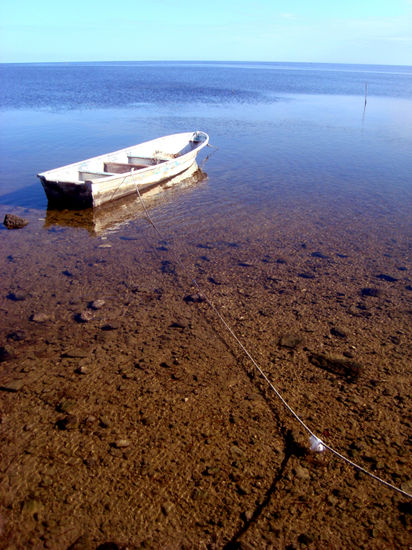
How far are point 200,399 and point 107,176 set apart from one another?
27.8 ft

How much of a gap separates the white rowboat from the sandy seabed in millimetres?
2706

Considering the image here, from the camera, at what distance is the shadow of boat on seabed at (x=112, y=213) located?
10539 millimetres

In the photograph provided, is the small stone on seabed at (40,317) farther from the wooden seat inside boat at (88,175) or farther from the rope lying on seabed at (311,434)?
the wooden seat inside boat at (88,175)

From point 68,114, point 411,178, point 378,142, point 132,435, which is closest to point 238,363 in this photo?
point 132,435

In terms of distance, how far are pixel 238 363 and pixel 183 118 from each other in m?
24.1

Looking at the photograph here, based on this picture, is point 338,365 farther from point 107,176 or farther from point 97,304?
point 107,176

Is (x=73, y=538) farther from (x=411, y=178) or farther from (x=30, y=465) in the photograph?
(x=411, y=178)

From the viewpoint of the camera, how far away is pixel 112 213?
11.5 meters

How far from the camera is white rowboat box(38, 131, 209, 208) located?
10820 mm

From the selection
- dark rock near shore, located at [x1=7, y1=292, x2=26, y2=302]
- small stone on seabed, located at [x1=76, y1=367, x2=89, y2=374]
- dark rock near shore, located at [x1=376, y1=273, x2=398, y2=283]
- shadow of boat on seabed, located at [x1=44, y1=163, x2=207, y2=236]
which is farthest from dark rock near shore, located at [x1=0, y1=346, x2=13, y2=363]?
dark rock near shore, located at [x1=376, y1=273, x2=398, y2=283]

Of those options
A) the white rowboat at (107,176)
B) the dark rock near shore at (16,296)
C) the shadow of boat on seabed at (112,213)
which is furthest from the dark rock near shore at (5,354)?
the white rowboat at (107,176)

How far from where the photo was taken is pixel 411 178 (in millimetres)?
14945

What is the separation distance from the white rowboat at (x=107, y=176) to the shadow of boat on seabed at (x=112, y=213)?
0.76ft

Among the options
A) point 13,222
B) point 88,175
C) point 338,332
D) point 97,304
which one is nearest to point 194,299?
point 97,304
